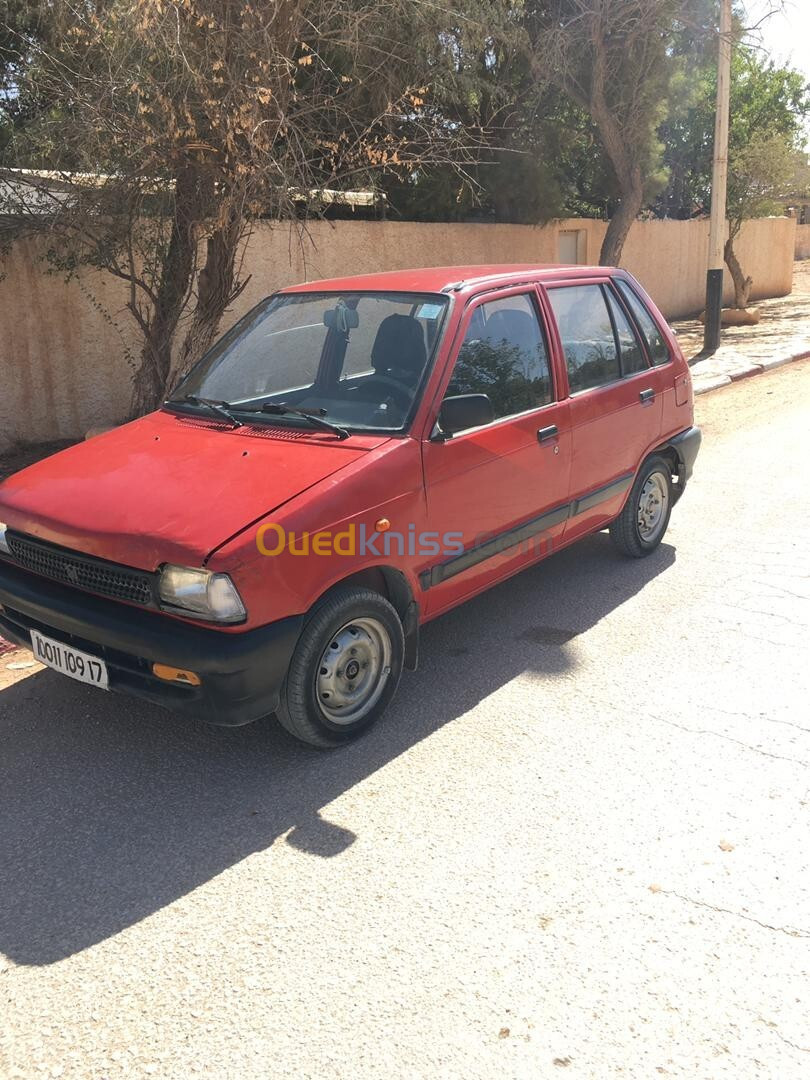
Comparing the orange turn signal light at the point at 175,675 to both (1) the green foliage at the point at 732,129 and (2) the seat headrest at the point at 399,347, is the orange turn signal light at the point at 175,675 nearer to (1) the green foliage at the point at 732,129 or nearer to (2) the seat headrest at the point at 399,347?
(2) the seat headrest at the point at 399,347

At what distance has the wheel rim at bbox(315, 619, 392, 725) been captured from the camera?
12.1 feet

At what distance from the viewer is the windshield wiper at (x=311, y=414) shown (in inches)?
156

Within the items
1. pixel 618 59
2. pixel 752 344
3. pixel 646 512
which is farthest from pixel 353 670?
pixel 752 344

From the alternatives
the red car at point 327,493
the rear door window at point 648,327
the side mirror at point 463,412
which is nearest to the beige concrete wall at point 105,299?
the rear door window at point 648,327

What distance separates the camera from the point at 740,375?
1290 cm

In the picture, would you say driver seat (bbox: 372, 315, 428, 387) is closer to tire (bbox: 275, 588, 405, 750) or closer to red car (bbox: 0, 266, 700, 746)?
red car (bbox: 0, 266, 700, 746)

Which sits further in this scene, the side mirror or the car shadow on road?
the side mirror

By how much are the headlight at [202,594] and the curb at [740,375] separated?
369 inches

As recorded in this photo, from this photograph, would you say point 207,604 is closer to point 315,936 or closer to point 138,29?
point 315,936

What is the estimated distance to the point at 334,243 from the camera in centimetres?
1129

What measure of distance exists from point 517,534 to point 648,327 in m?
1.96

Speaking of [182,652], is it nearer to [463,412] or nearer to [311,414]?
[311,414]

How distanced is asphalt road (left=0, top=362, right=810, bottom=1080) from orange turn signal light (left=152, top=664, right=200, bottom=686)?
1.57ft

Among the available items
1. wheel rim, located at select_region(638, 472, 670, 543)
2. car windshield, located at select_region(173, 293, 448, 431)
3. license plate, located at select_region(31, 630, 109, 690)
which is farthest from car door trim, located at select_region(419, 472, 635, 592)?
license plate, located at select_region(31, 630, 109, 690)
